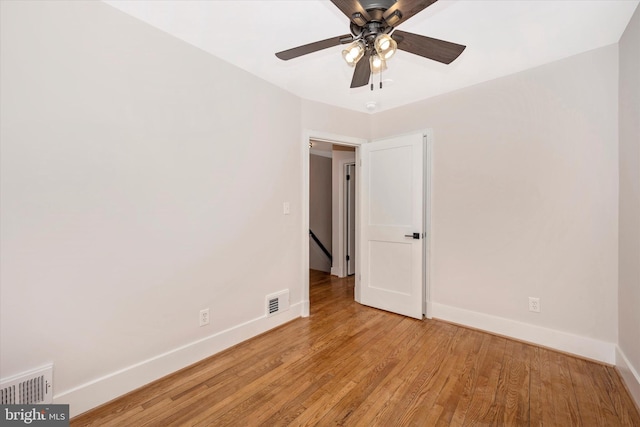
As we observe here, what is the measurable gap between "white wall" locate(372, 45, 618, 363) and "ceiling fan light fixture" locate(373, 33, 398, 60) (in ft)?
6.28

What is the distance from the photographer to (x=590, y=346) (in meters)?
2.22

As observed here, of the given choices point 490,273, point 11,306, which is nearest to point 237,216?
point 11,306

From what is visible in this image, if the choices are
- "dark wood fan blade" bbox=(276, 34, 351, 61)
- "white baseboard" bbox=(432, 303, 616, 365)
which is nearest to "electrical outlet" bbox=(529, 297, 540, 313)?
"white baseboard" bbox=(432, 303, 616, 365)

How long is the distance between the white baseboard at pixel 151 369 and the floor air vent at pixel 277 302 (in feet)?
0.25

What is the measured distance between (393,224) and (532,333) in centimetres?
161

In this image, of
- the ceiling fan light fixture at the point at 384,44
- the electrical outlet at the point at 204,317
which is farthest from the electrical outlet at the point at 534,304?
the electrical outlet at the point at 204,317

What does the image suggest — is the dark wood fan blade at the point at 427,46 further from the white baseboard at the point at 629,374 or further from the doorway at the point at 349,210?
the doorway at the point at 349,210

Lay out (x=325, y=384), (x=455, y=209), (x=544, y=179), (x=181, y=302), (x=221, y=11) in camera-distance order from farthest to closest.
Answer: (x=455, y=209), (x=544, y=179), (x=181, y=302), (x=325, y=384), (x=221, y=11)

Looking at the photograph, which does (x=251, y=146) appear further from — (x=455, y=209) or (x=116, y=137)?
(x=455, y=209)

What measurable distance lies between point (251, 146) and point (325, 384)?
80.5 inches

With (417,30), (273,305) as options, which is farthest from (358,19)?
(273,305)

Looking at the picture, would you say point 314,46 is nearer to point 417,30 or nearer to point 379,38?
point 379,38

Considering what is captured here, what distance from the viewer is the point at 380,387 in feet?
6.24

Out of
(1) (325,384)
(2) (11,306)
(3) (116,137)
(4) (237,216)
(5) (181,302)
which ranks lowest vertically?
(1) (325,384)
